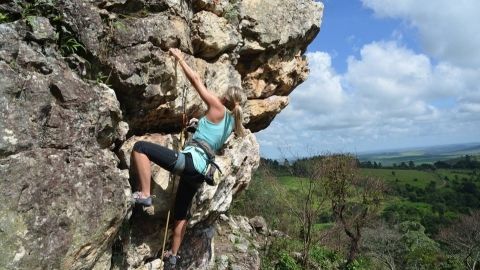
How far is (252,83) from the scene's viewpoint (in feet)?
44.4

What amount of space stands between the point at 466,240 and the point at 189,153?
56.0 meters

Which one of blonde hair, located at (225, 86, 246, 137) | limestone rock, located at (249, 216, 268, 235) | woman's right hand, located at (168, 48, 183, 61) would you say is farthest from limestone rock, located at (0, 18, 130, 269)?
limestone rock, located at (249, 216, 268, 235)

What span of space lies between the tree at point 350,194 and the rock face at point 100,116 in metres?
18.1

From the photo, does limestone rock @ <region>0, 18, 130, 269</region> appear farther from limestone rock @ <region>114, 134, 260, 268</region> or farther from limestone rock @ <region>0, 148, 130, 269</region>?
limestone rock @ <region>114, 134, 260, 268</region>

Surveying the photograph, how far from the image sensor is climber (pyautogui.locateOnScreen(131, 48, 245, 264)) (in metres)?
8.19

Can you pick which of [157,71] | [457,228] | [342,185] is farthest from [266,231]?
[457,228]

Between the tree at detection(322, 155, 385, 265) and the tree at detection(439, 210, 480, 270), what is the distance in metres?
20.6

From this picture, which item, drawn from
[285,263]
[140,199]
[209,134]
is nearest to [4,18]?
[140,199]

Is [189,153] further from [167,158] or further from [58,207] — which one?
[58,207]

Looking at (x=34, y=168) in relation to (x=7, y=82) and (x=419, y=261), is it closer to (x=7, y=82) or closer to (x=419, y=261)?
(x=7, y=82)

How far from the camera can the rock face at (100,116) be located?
20.2 feet

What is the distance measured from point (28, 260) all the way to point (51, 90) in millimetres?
2509

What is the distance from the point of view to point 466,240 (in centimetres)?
5434

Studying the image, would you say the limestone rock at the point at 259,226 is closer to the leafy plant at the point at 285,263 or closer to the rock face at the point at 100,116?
the leafy plant at the point at 285,263
